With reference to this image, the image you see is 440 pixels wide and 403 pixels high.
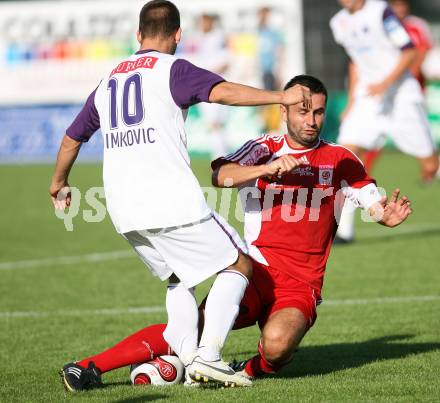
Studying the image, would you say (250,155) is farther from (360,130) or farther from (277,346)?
(360,130)

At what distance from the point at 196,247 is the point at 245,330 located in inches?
88.4

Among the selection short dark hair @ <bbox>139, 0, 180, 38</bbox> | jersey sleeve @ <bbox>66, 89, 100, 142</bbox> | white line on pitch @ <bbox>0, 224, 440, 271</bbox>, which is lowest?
white line on pitch @ <bbox>0, 224, 440, 271</bbox>

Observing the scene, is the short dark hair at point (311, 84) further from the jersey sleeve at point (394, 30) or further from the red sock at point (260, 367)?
the jersey sleeve at point (394, 30)

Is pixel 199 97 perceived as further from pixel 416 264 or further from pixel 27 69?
pixel 27 69

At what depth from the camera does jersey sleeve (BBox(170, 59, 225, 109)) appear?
16.6 feet

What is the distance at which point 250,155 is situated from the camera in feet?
19.2

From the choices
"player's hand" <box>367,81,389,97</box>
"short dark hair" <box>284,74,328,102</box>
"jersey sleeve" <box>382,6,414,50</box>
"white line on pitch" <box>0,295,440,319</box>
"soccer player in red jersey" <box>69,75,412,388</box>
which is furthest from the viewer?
"jersey sleeve" <box>382,6,414,50</box>

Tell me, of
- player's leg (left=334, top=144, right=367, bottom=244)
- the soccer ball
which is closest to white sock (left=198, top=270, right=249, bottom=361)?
the soccer ball

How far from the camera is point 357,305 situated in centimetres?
A: 807

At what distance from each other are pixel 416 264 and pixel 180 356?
5.06 metres

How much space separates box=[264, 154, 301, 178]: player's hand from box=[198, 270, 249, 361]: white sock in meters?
0.58

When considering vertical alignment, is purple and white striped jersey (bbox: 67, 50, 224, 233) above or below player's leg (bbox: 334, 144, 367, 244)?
above

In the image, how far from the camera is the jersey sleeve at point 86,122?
5.52m

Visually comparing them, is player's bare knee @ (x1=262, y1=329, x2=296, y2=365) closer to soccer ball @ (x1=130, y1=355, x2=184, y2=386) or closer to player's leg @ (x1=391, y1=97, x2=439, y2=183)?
soccer ball @ (x1=130, y1=355, x2=184, y2=386)
